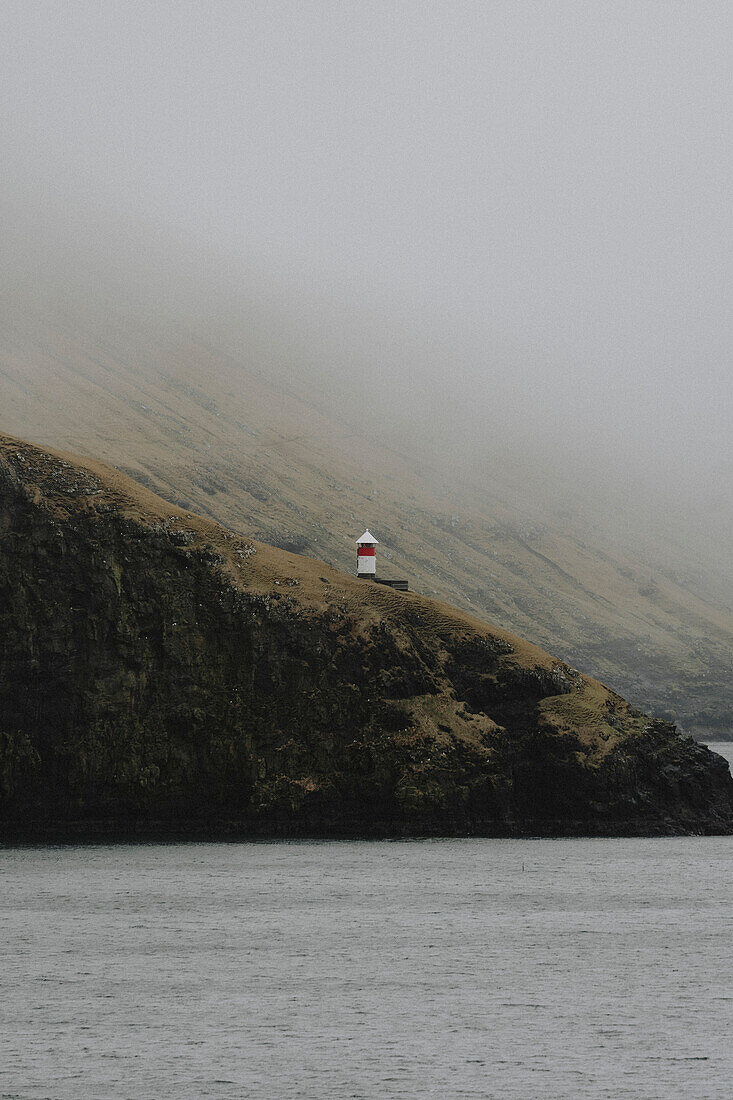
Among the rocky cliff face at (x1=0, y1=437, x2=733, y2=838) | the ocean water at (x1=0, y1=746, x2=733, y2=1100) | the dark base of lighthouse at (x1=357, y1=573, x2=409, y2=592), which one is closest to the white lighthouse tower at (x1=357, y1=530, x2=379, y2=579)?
the dark base of lighthouse at (x1=357, y1=573, x2=409, y2=592)

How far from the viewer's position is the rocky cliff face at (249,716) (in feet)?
150

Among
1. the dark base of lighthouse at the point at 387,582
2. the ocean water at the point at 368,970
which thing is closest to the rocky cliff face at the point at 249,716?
the ocean water at the point at 368,970

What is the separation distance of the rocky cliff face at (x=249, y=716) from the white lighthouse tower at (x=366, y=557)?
5.94m

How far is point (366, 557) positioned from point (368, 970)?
95.1 feet

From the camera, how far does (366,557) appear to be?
55219mm

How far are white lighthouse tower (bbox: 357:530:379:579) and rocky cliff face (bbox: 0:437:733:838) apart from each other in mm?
5941

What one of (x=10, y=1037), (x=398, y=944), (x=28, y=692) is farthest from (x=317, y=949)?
(x=28, y=692)

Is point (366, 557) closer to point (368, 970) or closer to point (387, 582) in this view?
point (387, 582)

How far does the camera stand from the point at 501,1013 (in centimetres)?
2422

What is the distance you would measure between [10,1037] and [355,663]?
87.6 ft

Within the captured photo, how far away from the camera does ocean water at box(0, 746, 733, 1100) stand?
19.9 meters

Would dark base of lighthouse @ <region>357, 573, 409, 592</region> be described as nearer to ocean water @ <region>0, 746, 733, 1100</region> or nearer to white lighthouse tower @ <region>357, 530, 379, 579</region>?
white lighthouse tower @ <region>357, 530, 379, 579</region>

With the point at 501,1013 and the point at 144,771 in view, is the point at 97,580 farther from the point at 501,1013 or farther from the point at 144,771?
the point at 501,1013

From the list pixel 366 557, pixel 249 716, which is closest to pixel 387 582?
pixel 366 557
